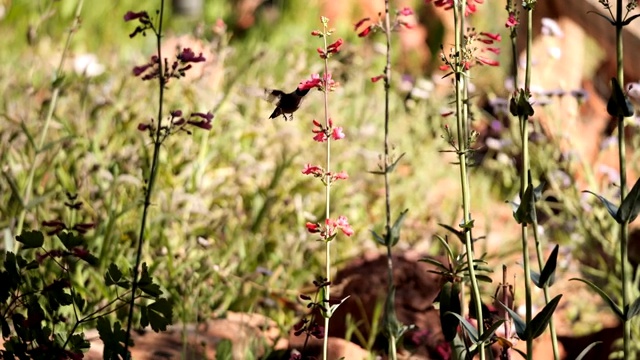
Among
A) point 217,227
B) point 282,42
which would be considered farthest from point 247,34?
point 217,227

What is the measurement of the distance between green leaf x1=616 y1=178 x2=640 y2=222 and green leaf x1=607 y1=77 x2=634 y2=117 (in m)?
0.14

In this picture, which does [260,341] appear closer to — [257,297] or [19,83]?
[257,297]

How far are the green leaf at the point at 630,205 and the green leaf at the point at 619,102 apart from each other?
5.4 inches

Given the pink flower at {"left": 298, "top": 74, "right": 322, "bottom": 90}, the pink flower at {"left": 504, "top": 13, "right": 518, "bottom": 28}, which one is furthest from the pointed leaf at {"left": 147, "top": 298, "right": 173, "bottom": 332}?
the pink flower at {"left": 504, "top": 13, "right": 518, "bottom": 28}

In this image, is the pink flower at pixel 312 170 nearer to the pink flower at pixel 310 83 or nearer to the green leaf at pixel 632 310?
the pink flower at pixel 310 83

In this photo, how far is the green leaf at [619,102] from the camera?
1.79 m

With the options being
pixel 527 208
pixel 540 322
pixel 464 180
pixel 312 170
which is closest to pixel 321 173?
pixel 312 170

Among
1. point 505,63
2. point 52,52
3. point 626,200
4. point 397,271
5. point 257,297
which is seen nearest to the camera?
point 626,200

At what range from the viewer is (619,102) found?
181cm

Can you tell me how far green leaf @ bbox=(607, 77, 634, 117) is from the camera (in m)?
1.79

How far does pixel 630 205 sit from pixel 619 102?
199 mm

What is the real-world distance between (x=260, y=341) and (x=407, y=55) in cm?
569

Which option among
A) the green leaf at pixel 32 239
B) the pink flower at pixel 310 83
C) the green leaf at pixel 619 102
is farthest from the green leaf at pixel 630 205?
the green leaf at pixel 32 239

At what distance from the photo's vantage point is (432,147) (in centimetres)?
545
